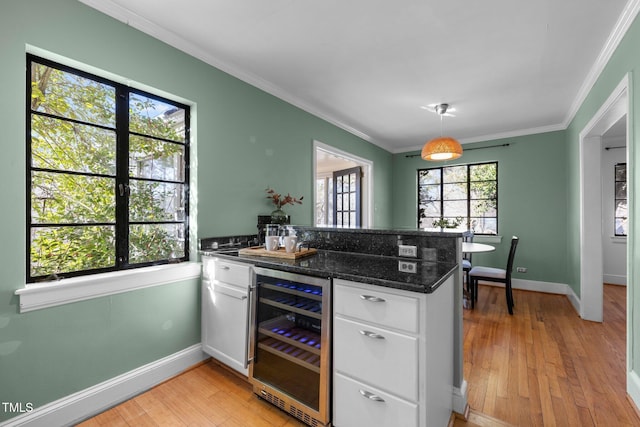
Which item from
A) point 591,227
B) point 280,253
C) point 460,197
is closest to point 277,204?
point 280,253

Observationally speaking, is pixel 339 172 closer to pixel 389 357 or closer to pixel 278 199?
pixel 278 199

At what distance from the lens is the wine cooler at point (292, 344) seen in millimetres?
1567

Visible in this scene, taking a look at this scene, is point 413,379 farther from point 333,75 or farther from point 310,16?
point 333,75

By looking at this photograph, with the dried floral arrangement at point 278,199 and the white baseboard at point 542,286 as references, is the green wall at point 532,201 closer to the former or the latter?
the white baseboard at point 542,286

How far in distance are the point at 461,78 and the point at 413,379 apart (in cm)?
293

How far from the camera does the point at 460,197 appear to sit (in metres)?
5.46

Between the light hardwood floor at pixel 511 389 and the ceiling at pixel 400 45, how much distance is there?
263 centimetres

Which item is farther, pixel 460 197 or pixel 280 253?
pixel 460 197

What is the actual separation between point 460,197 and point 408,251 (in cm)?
410

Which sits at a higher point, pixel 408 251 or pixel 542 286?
pixel 408 251

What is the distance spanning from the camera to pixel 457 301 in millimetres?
1806

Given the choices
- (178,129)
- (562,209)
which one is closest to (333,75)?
(178,129)

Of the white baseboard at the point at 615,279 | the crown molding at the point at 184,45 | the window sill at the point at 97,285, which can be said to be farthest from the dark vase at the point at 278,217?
the white baseboard at the point at 615,279

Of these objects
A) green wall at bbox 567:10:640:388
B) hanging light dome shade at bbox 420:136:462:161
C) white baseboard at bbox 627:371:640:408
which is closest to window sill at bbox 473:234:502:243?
hanging light dome shade at bbox 420:136:462:161
